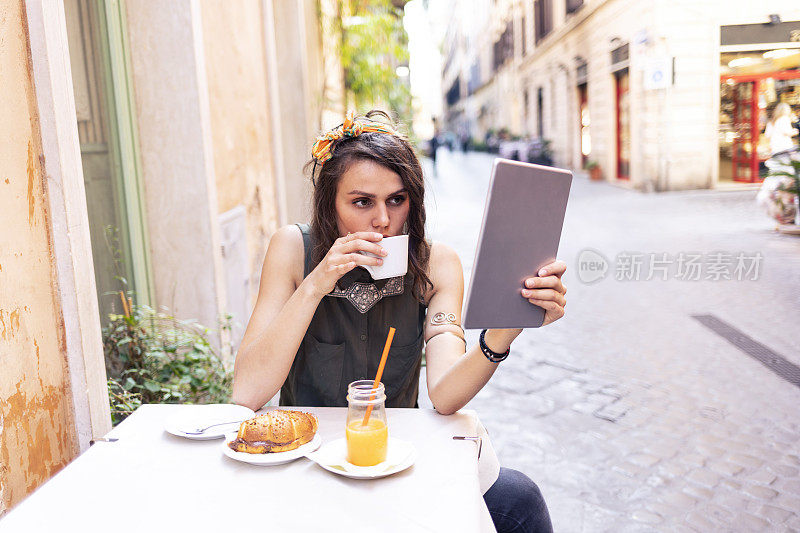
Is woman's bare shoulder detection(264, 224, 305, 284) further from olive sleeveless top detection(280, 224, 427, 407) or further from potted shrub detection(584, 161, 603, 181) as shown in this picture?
potted shrub detection(584, 161, 603, 181)

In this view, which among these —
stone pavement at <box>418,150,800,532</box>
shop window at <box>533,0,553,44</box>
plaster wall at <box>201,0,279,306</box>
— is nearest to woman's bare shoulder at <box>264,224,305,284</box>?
stone pavement at <box>418,150,800,532</box>

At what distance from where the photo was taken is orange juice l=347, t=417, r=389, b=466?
129cm

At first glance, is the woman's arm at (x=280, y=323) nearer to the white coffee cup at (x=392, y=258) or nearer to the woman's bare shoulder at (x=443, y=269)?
the white coffee cup at (x=392, y=258)

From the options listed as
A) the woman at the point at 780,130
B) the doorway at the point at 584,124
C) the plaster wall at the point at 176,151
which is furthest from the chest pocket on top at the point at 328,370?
the doorway at the point at 584,124

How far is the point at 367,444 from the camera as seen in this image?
50.9 inches

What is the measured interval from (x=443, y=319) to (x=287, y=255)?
0.47m

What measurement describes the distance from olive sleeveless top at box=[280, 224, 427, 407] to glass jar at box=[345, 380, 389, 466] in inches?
20.3

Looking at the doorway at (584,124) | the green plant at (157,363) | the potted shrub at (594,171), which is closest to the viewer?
the green plant at (157,363)

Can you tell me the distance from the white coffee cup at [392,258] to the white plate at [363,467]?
15.7 inches

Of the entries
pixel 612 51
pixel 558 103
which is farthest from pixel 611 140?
pixel 558 103

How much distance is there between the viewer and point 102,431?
6.49 feet

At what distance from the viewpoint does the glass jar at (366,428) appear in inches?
51.0

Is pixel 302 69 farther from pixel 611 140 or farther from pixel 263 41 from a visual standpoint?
pixel 611 140

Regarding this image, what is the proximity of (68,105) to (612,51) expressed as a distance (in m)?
3.72
